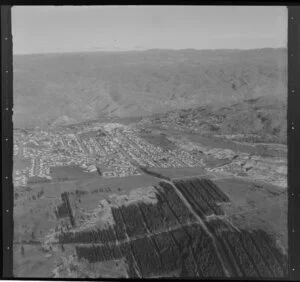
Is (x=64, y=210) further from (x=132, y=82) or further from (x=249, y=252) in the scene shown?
(x=249, y=252)

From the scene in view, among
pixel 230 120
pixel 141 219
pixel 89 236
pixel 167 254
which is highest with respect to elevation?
pixel 230 120

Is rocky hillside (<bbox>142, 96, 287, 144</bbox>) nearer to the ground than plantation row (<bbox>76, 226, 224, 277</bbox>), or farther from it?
farther from it

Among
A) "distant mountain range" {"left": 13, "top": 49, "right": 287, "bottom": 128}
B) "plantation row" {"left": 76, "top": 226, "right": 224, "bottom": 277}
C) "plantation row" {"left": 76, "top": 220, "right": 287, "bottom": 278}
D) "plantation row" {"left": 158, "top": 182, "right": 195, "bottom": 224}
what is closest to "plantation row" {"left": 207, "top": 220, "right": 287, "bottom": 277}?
"plantation row" {"left": 76, "top": 220, "right": 287, "bottom": 278}

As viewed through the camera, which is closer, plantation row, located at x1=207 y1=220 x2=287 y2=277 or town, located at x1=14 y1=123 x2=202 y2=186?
plantation row, located at x1=207 y1=220 x2=287 y2=277

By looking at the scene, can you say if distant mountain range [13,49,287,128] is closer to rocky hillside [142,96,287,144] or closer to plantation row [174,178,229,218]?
rocky hillside [142,96,287,144]

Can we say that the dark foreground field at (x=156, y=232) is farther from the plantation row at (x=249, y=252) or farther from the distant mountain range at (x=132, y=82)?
the distant mountain range at (x=132, y=82)

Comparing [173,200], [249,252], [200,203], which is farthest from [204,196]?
[249,252]

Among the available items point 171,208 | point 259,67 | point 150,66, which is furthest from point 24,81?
point 259,67

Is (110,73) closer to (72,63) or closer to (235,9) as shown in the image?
(72,63)

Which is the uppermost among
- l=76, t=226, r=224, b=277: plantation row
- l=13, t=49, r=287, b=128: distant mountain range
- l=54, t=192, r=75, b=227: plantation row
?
l=13, t=49, r=287, b=128: distant mountain range

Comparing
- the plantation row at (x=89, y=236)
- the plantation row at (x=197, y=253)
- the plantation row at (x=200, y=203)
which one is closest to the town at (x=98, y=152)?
the plantation row at (x=200, y=203)
